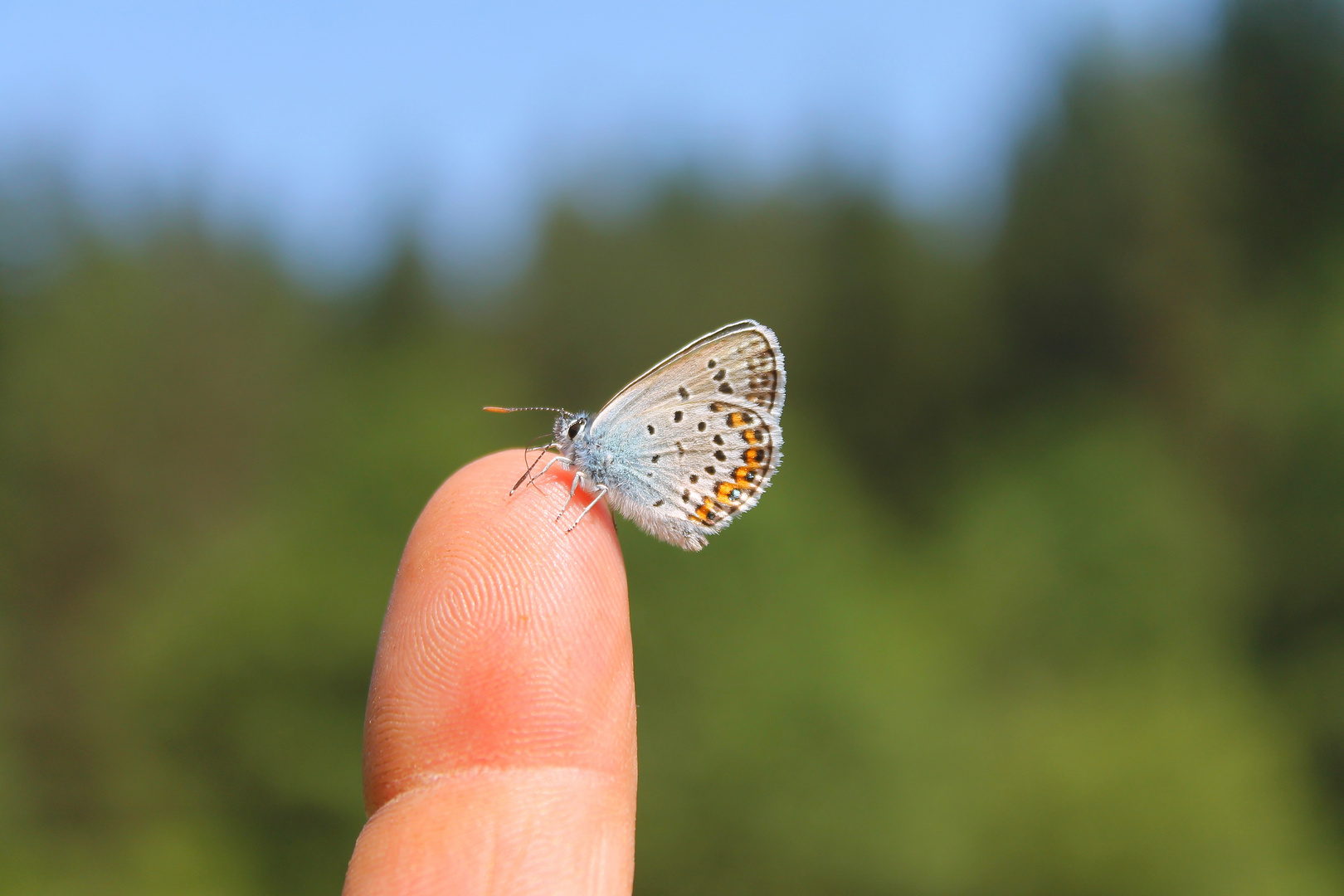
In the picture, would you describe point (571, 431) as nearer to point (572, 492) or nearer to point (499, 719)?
point (572, 492)

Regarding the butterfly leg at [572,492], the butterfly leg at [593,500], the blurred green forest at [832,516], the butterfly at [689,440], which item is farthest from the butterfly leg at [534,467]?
the blurred green forest at [832,516]

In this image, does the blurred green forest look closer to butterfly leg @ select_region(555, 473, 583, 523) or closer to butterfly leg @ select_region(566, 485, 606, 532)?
butterfly leg @ select_region(566, 485, 606, 532)

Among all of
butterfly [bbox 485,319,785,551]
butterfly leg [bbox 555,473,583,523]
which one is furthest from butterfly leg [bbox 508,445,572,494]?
butterfly leg [bbox 555,473,583,523]

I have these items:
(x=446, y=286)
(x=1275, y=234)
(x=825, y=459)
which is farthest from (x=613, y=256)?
(x=1275, y=234)

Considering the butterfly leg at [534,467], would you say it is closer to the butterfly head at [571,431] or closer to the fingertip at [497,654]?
the butterfly head at [571,431]

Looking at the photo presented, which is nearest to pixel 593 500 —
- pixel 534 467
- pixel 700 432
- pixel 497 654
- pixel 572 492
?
pixel 572 492

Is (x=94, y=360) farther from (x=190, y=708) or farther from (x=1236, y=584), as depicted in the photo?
(x=1236, y=584)
